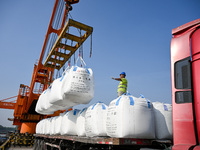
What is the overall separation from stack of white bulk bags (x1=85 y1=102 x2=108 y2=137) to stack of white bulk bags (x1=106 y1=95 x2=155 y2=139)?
467mm

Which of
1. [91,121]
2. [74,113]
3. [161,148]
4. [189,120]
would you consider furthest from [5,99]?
[189,120]

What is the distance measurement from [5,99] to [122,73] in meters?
14.9

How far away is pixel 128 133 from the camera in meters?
2.98

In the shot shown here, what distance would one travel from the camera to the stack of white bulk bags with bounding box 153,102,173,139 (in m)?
3.35

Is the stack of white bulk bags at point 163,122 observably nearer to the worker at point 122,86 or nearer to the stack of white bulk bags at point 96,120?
the stack of white bulk bags at point 96,120

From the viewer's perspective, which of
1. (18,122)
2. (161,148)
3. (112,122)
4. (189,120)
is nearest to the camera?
(189,120)

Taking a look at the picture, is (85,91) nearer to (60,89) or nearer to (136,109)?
(60,89)

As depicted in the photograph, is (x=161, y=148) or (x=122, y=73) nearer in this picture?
(x=161, y=148)

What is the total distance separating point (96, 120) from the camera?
3.79 metres

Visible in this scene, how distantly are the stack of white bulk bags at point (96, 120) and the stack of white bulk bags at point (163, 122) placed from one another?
106cm

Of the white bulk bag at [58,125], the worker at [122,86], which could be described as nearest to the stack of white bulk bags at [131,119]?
the worker at [122,86]

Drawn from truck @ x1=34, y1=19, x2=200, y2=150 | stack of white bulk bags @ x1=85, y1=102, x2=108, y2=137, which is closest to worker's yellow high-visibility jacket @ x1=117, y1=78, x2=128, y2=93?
stack of white bulk bags @ x1=85, y1=102, x2=108, y2=137

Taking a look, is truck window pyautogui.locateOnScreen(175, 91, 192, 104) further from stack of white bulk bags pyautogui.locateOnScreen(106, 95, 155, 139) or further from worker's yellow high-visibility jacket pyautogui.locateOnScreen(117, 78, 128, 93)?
worker's yellow high-visibility jacket pyautogui.locateOnScreen(117, 78, 128, 93)

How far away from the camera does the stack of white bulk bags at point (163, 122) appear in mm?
3348
